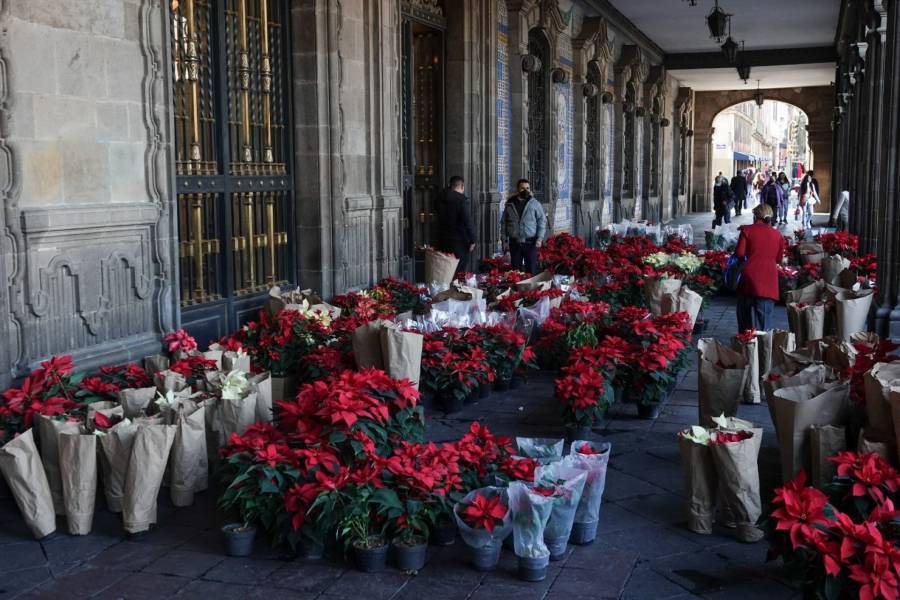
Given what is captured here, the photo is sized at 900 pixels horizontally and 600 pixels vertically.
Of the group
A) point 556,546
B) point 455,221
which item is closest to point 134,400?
point 556,546

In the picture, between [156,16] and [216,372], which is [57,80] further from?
[216,372]

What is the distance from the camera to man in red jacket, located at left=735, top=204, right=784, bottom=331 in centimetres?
875

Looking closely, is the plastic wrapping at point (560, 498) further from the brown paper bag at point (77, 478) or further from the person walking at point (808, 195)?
the person walking at point (808, 195)

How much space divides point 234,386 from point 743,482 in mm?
2887

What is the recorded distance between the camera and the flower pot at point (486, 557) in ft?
14.6

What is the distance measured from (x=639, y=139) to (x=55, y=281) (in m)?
22.4

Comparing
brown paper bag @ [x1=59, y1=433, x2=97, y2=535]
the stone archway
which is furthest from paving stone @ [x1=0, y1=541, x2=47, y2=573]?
the stone archway

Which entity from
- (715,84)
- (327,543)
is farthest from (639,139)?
(327,543)

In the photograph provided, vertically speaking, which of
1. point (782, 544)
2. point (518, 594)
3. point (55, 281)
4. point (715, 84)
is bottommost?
point (518, 594)

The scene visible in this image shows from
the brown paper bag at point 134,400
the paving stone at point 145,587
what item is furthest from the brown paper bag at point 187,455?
the paving stone at point 145,587

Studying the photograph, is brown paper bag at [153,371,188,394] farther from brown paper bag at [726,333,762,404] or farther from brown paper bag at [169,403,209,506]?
brown paper bag at [726,333,762,404]

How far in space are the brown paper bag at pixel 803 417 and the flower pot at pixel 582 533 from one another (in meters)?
1.02

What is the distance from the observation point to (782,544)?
12.9ft

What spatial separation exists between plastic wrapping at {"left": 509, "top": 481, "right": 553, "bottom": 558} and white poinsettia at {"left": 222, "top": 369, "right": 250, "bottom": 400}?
6.56ft
